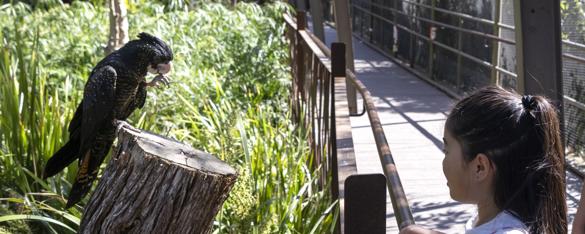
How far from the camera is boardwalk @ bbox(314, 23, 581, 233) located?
6.23m

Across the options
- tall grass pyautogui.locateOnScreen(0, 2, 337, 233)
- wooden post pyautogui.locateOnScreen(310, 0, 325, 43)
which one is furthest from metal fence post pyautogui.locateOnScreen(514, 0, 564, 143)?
wooden post pyautogui.locateOnScreen(310, 0, 325, 43)

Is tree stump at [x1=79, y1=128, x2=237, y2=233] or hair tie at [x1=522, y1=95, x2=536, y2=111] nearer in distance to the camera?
hair tie at [x1=522, y1=95, x2=536, y2=111]

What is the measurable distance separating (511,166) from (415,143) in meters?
6.84

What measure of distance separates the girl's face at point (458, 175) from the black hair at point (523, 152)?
18 millimetres

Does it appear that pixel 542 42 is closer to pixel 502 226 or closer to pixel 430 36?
pixel 502 226

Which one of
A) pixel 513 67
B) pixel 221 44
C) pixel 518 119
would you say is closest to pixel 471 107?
pixel 518 119

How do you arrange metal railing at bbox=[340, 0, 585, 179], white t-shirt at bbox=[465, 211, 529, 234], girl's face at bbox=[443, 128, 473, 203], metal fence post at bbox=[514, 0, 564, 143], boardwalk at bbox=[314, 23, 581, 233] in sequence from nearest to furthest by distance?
white t-shirt at bbox=[465, 211, 529, 234], girl's face at bbox=[443, 128, 473, 203], metal fence post at bbox=[514, 0, 564, 143], boardwalk at bbox=[314, 23, 581, 233], metal railing at bbox=[340, 0, 585, 179]

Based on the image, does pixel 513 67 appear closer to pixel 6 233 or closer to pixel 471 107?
pixel 6 233

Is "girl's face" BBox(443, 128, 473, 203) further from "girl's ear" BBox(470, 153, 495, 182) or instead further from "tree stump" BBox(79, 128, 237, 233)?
"tree stump" BBox(79, 128, 237, 233)

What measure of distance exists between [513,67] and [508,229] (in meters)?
7.40

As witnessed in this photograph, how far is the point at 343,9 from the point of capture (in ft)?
35.4

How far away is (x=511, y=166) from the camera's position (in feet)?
6.61

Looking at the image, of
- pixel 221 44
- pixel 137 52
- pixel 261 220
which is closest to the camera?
pixel 137 52

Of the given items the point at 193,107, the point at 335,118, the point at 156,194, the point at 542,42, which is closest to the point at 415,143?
the point at 193,107
